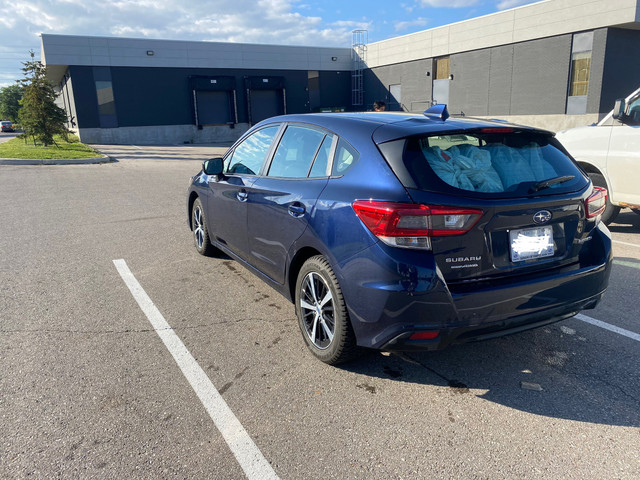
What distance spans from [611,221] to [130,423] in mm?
7082

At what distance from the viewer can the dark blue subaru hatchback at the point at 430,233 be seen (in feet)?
8.95

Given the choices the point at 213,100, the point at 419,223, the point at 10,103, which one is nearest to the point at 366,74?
the point at 213,100

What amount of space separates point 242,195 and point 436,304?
225 cm

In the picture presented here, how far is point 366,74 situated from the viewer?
38906 millimetres

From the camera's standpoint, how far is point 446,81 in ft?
104

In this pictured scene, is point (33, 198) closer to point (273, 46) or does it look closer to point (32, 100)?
point (32, 100)

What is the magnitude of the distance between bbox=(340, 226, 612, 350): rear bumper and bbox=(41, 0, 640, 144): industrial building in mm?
24525

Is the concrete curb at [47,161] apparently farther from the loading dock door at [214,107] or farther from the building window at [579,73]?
the building window at [579,73]

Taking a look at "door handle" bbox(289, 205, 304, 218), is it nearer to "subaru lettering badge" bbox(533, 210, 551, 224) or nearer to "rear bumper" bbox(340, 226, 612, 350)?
"rear bumper" bbox(340, 226, 612, 350)

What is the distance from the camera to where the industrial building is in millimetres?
23875

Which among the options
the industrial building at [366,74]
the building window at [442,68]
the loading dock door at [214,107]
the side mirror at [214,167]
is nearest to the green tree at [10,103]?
the industrial building at [366,74]

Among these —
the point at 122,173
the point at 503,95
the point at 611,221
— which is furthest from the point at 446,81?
the point at 611,221

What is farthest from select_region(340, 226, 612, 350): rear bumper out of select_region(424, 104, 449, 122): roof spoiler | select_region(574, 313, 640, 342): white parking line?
select_region(424, 104, 449, 122): roof spoiler

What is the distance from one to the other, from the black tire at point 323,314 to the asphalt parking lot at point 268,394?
5.8 inches
